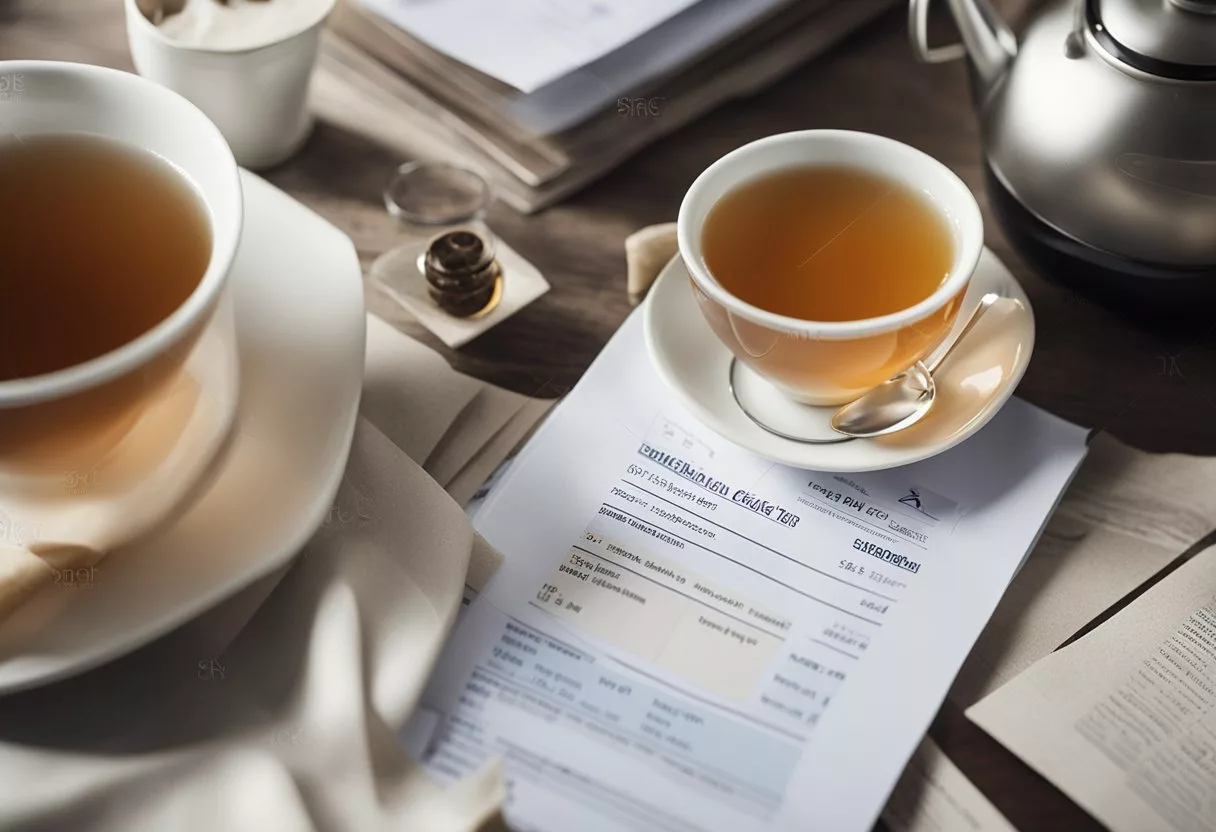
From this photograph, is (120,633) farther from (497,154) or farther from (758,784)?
(497,154)

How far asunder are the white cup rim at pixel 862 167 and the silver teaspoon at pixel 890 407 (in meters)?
0.05

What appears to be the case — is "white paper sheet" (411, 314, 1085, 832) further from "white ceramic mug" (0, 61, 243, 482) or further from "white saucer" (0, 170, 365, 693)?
"white ceramic mug" (0, 61, 243, 482)

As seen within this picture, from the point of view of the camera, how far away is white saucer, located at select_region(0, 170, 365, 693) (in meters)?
0.58

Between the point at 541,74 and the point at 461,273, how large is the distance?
0.65ft

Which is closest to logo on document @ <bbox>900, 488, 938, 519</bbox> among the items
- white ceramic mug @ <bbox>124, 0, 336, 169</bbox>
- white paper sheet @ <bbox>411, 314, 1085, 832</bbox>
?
white paper sheet @ <bbox>411, 314, 1085, 832</bbox>

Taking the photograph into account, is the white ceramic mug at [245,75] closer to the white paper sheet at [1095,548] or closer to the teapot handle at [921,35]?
the teapot handle at [921,35]

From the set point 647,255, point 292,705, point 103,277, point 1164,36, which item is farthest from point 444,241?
point 1164,36

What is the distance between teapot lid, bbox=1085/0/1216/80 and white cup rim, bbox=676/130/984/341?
0.42 feet

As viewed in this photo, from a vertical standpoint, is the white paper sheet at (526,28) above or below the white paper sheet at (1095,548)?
above

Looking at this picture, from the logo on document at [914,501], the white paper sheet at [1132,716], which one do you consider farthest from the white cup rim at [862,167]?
the white paper sheet at [1132,716]

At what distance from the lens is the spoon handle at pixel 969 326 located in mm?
761

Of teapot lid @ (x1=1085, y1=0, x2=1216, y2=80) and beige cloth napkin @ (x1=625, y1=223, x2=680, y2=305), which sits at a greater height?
teapot lid @ (x1=1085, y1=0, x2=1216, y2=80)

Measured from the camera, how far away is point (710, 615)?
0.69 m

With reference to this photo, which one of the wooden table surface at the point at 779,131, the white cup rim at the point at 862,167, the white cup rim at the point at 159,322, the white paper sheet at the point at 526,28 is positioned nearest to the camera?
the white cup rim at the point at 159,322
